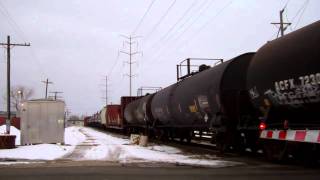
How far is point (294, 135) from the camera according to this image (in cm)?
1311

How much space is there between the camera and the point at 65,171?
13.4 meters

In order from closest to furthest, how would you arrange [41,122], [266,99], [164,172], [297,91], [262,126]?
[297,91] < [164,172] < [266,99] < [262,126] < [41,122]

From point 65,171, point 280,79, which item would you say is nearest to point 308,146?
point 280,79

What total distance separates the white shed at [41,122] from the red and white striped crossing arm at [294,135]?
1518cm

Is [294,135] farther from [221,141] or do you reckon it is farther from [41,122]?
[41,122]

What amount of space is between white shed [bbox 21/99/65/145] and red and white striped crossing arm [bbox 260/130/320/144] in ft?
49.8

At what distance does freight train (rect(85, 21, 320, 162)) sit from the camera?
12062 mm

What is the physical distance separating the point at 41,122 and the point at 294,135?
17237mm

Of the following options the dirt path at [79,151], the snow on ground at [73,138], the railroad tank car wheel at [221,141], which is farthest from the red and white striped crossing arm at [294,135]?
the snow on ground at [73,138]

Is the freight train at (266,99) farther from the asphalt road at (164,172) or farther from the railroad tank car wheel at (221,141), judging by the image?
the asphalt road at (164,172)

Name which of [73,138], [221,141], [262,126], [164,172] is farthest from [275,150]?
[73,138]

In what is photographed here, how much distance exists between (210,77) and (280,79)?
5.29m

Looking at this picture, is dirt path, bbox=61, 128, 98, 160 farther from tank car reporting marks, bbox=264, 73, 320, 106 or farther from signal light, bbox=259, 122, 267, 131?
tank car reporting marks, bbox=264, 73, 320, 106

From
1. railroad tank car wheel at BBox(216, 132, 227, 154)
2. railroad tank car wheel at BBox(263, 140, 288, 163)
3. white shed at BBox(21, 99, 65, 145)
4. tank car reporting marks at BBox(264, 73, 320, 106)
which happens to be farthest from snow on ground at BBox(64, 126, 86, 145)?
tank car reporting marks at BBox(264, 73, 320, 106)
